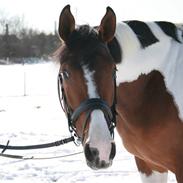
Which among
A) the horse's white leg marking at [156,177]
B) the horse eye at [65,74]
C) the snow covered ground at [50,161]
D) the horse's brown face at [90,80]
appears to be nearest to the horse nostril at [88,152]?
the horse's brown face at [90,80]

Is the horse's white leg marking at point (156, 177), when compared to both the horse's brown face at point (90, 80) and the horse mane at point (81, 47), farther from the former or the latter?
the horse mane at point (81, 47)

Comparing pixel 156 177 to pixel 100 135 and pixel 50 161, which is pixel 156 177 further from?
pixel 50 161

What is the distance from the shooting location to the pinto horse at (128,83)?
2223 millimetres

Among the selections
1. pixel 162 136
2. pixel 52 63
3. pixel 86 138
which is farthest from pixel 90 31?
pixel 162 136

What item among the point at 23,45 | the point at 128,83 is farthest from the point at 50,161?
the point at 23,45

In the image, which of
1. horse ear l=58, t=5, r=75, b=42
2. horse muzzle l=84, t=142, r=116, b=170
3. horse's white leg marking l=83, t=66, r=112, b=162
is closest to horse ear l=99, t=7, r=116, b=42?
horse ear l=58, t=5, r=75, b=42

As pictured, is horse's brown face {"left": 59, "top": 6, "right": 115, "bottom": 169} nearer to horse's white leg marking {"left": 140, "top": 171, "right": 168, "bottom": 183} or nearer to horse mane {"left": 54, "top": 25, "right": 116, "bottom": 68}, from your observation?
horse mane {"left": 54, "top": 25, "right": 116, "bottom": 68}

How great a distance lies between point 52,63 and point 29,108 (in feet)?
30.9

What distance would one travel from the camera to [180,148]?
2652 millimetres

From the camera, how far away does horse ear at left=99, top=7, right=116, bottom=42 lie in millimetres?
2389

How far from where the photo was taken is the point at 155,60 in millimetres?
2779

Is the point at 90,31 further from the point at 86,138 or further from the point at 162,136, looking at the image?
the point at 162,136

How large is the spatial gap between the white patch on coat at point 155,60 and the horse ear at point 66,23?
387mm

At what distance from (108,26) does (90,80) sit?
1.32 ft
